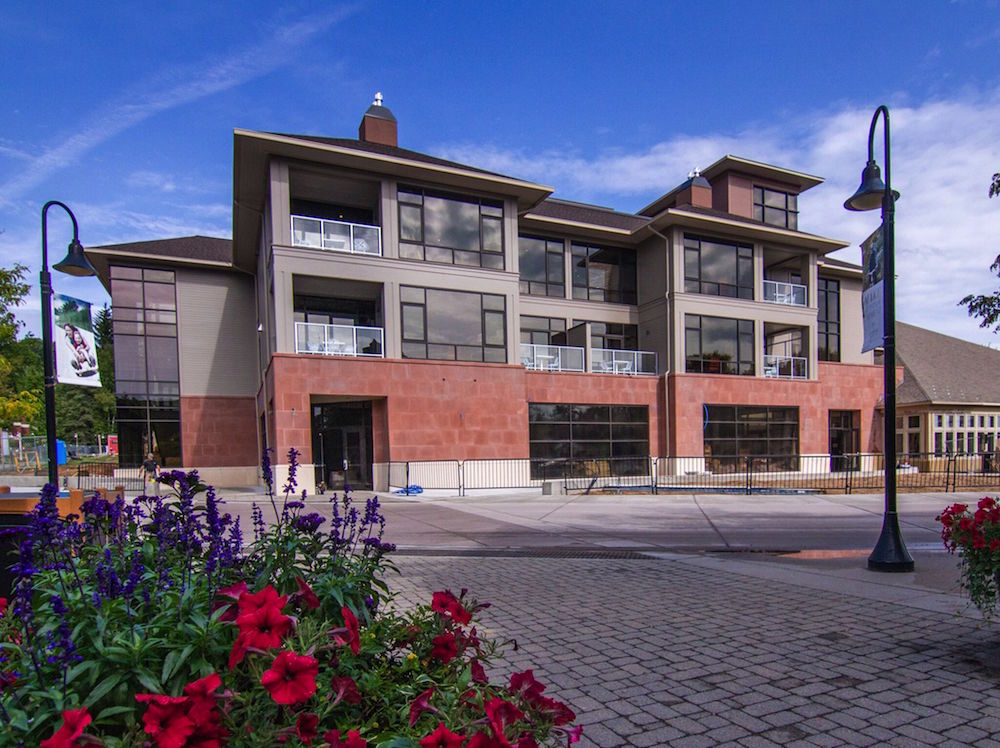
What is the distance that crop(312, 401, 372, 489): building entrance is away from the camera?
22.5 m

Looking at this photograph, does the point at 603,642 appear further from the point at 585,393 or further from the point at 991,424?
the point at 991,424

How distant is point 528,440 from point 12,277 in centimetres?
1740

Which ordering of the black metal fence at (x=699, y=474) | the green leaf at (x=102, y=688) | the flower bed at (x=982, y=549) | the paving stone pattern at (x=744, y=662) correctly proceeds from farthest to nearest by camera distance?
the black metal fence at (x=699, y=474), the flower bed at (x=982, y=549), the paving stone pattern at (x=744, y=662), the green leaf at (x=102, y=688)

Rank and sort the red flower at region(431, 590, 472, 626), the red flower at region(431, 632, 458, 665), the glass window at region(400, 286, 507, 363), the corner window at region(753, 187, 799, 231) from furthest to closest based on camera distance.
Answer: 1. the corner window at region(753, 187, 799, 231)
2. the glass window at region(400, 286, 507, 363)
3. the red flower at region(431, 590, 472, 626)
4. the red flower at region(431, 632, 458, 665)

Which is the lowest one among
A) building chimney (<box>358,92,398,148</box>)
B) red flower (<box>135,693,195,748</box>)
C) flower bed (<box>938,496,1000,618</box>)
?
flower bed (<box>938,496,1000,618</box>)

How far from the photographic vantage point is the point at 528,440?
2373 cm

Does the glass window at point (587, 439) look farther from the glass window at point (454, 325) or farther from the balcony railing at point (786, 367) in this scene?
the balcony railing at point (786, 367)

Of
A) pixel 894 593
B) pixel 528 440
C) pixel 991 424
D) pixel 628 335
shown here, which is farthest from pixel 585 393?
pixel 991 424

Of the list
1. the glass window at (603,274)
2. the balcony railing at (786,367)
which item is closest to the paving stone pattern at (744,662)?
the glass window at (603,274)

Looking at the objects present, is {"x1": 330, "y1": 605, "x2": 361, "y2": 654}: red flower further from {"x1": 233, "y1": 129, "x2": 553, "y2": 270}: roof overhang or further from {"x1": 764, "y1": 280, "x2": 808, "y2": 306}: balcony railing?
{"x1": 764, "y1": 280, "x2": 808, "y2": 306}: balcony railing

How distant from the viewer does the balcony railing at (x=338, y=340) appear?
66.2 ft

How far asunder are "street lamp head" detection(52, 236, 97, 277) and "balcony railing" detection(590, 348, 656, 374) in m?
19.6

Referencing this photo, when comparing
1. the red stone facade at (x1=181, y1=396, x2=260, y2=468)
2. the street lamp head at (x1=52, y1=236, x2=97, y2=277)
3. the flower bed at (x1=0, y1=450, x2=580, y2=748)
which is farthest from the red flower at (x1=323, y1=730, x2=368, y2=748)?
the red stone facade at (x1=181, y1=396, x2=260, y2=468)

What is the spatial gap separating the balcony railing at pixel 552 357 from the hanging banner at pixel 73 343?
16.8 meters
